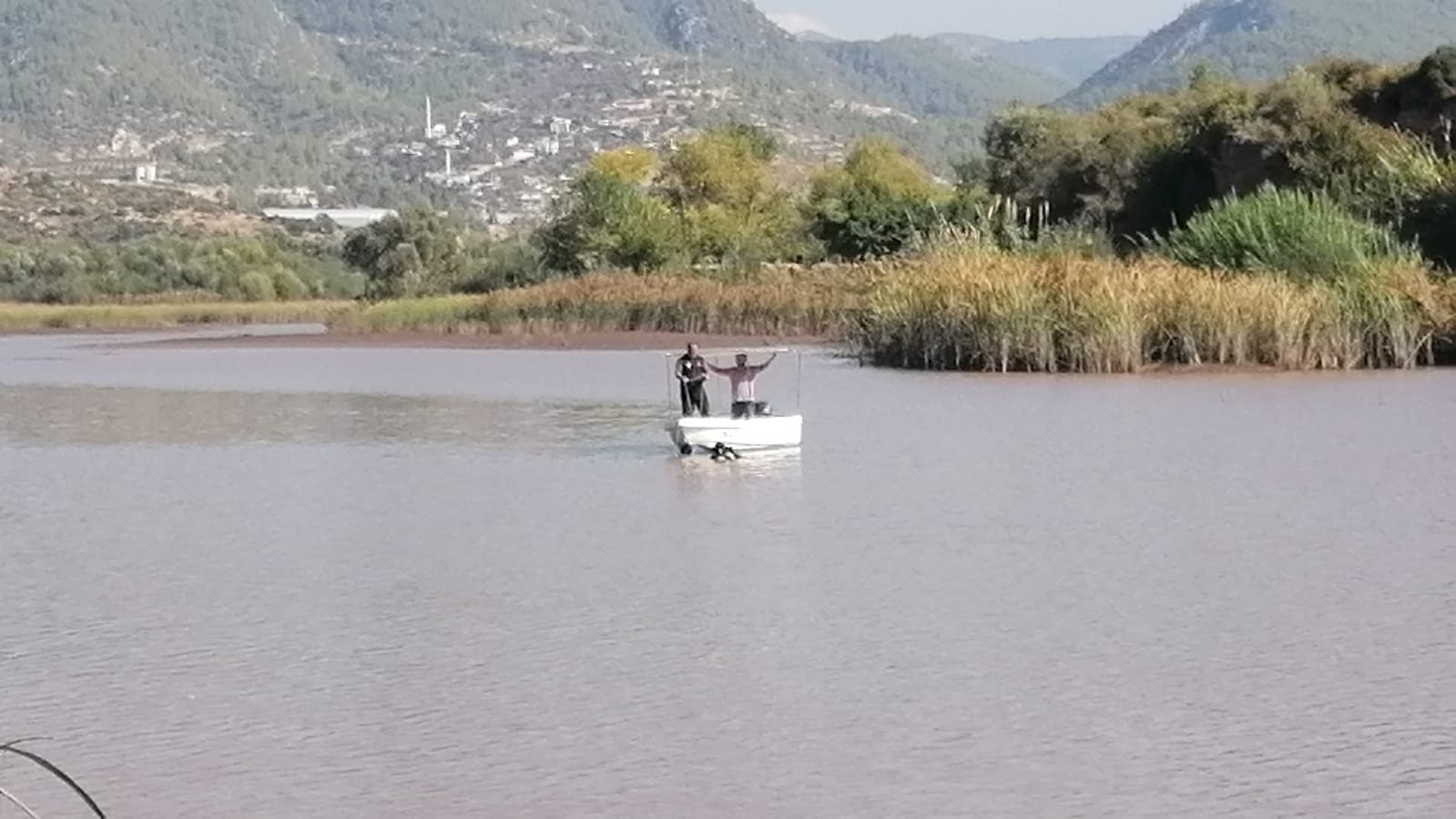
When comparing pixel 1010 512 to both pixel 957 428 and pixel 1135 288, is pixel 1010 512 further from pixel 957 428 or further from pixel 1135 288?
pixel 1135 288

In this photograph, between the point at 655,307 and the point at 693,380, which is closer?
the point at 693,380

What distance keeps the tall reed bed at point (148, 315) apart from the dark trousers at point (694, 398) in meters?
42.6

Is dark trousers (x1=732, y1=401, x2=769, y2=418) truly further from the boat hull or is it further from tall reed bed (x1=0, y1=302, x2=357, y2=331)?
tall reed bed (x1=0, y1=302, x2=357, y2=331)

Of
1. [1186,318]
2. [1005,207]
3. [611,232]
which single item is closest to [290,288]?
[611,232]

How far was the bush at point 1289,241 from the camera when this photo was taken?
34.6 m

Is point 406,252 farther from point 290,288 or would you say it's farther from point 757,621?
point 757,621

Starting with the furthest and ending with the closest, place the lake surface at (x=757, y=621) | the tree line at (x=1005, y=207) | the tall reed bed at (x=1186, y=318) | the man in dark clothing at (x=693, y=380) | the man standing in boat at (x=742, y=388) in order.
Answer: the tree line at (x=1005, y=207)
the tall reed bed at (x=1186, y=318)
the man in dark clothing at (x=693, y=380)
the man standing in boat at (x=742, y=388)
the lake surface at (x=757, y=621)

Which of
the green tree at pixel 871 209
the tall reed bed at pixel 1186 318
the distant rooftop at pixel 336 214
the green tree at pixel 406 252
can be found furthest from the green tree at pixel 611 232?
the distant rooftop at pixel 336 214

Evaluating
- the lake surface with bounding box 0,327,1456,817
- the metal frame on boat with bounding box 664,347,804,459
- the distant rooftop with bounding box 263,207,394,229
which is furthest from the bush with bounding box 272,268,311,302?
the metal frame on boat with bounding box 664,347,804,459

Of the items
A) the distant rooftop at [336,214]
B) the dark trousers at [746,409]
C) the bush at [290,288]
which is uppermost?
the distant rooftop at [336,214]

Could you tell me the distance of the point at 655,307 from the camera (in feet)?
163

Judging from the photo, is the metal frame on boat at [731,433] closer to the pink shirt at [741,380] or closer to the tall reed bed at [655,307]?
the pink shirt at [741,380]

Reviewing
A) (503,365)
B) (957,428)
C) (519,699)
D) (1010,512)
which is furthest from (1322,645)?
(503,365)

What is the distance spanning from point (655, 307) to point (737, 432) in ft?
91.2
